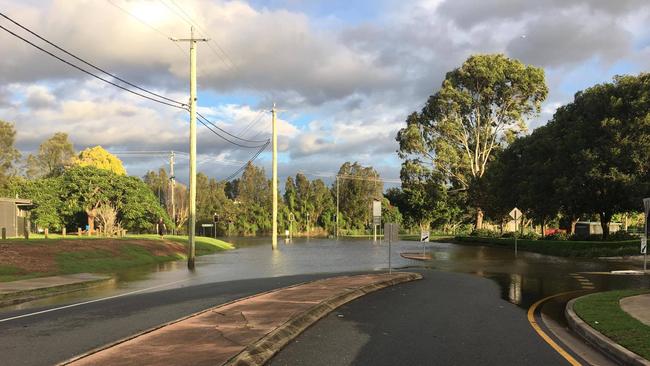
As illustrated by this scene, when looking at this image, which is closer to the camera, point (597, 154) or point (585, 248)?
point (597, 154)

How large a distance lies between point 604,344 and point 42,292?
14462 mm

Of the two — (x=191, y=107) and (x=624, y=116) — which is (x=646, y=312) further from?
(x=624, y=116)

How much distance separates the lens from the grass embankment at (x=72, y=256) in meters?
21.0

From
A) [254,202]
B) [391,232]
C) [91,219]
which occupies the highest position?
[254,202]

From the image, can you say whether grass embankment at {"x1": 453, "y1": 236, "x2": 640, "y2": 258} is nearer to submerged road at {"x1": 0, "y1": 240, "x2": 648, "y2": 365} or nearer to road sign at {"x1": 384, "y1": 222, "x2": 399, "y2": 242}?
submerged road at {"x1": 0, "y1": 240, "x2": 648, "y2": 365}

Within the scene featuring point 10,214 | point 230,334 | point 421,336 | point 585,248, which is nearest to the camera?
point 230,334

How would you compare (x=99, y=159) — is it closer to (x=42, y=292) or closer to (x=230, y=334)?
(x=42, y=292)

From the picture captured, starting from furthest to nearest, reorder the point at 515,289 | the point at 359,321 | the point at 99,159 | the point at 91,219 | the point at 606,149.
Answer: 1. the point at 99,159
2. the point at 91,219
3. the point at 606,149
4. the point at 515,289
5. the point at 359,321

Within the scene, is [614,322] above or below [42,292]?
above

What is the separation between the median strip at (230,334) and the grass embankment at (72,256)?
11.9 meters

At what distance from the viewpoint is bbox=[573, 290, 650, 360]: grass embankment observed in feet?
25.8

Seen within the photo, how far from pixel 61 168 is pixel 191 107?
223 feet

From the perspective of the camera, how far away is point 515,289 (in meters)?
16.6

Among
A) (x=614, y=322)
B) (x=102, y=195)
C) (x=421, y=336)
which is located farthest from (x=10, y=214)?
(x=614, y=322)
